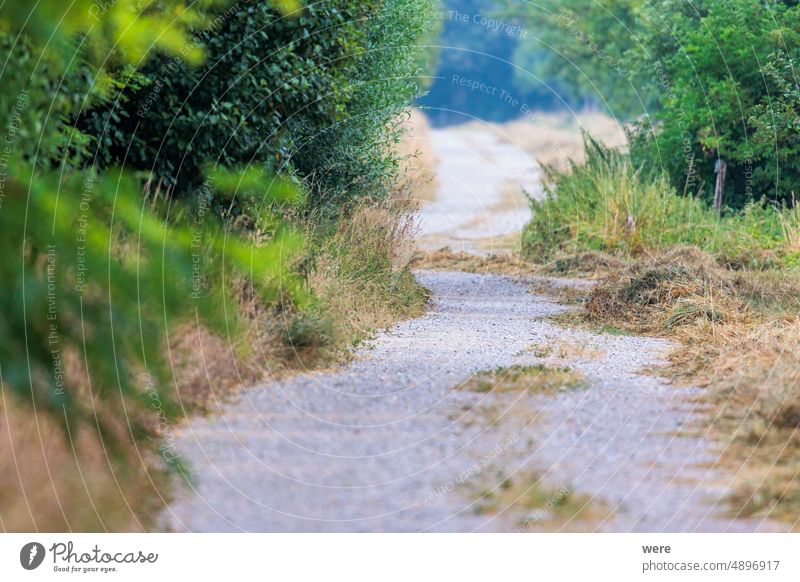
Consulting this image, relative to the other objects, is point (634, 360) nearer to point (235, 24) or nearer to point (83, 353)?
point (235, 24)

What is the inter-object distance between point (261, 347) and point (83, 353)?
16.1 ft

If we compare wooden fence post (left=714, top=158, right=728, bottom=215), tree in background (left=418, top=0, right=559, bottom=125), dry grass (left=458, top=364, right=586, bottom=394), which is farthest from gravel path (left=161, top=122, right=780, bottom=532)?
tree in background (left=418, top=0, right=559, bottom=125)

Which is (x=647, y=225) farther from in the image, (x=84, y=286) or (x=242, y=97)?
(x=84, y=286)

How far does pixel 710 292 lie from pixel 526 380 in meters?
3.39

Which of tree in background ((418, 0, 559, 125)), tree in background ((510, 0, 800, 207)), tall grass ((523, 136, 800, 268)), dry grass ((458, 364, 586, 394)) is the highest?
tree in background ((418, 0, 559, 125))

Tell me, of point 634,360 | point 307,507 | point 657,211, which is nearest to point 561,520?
point 307,507

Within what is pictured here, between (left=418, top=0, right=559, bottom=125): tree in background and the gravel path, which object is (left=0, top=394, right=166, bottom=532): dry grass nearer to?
the gravel path

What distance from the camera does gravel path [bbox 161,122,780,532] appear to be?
14.0 feet

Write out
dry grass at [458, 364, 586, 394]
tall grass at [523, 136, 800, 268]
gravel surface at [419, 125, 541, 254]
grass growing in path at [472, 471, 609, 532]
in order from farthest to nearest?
gravel surface at [419, 125, 541, 254] < tall grass at [523, 136, 800, 268] < dry grass at [458, 364, 586, 394] < grass growing in path at [472, 471, 609, 532]

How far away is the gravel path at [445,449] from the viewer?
167 inches
